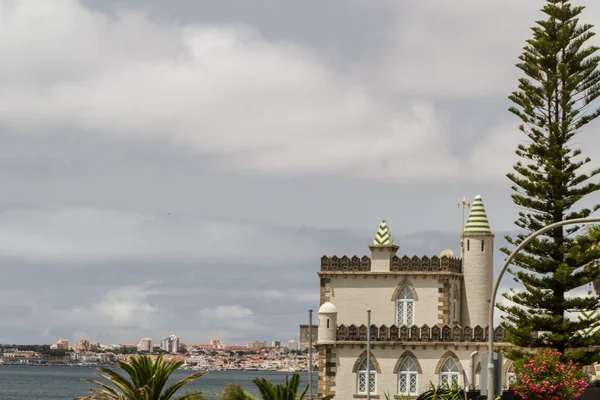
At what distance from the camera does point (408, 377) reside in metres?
49.5

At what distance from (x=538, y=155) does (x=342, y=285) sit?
12.7 metres

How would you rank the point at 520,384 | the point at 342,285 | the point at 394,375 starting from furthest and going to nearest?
the point at 342,285 → the point at 394,375 → the point at 520,384

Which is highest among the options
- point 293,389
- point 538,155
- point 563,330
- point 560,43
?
point 560,43

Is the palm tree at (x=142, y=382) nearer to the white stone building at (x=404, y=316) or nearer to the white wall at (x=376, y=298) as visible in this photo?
the white stone building at (x=404, y=316)

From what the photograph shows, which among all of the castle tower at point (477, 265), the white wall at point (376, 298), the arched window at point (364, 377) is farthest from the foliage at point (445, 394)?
the castle tower at point (477, 265)

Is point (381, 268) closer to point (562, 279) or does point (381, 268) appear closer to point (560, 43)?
point (562, 279)

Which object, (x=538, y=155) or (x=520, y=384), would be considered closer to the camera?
(x=520, y=384)

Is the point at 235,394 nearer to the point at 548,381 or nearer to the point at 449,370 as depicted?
the point at 548,381

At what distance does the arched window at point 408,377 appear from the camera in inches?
1939

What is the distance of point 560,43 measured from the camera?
1753 inches

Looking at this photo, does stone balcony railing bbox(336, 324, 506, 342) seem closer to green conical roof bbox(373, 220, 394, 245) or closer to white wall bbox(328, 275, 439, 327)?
white wall bbox(328, 275, 439, 327)

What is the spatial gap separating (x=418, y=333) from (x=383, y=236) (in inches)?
220

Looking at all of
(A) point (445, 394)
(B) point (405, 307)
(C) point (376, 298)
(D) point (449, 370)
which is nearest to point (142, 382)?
(A) point (445, 394)

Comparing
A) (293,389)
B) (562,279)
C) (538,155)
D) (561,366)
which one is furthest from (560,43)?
(293,389)
